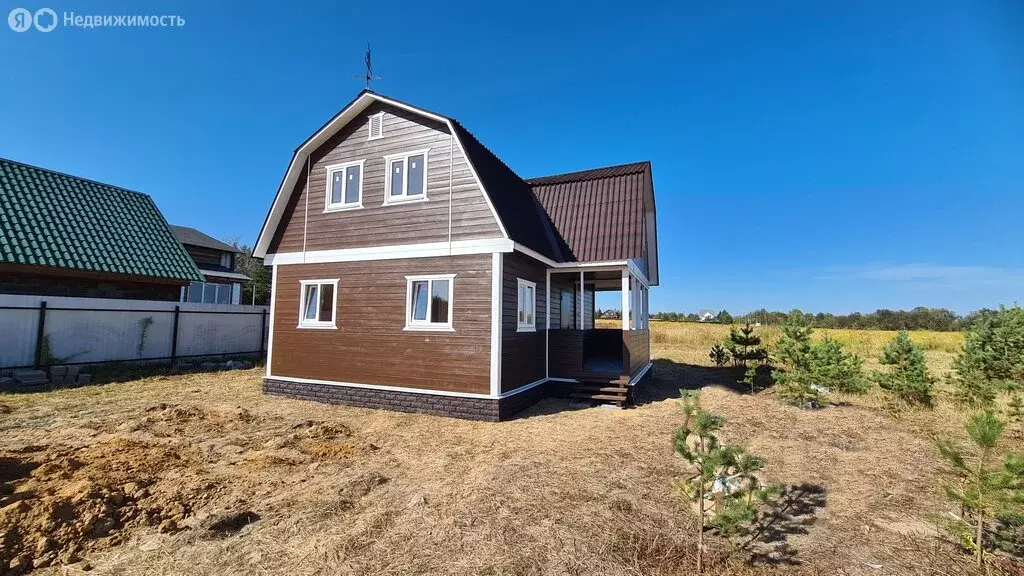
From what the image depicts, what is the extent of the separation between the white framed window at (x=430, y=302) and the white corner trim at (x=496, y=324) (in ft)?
3.23

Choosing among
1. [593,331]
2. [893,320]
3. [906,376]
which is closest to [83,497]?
[593,331]

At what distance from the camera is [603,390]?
10.6 m

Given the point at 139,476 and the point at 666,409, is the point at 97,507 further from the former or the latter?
the point at 666,409

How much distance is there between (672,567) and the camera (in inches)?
139

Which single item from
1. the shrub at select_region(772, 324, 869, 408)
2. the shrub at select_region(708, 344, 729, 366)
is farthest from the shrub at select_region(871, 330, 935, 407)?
the shrub at select_region(708, 344, 729, 366)

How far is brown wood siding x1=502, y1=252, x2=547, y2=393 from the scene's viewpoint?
919 cm

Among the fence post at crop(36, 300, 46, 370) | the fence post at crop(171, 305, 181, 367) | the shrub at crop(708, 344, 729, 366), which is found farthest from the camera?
the shrub at crop(708, 344, 729, 366)

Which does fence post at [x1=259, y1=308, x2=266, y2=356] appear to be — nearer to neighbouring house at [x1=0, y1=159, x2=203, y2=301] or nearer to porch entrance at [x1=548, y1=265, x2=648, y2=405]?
neighbouring house at [x1=0, y1=159, x2=203, y2=301]

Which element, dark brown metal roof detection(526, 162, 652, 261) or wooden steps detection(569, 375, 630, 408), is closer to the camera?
wooden steps detection(569, 375, 630, 408)

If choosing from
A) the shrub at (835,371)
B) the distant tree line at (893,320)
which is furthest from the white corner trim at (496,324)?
the distant tree line at (893,320)

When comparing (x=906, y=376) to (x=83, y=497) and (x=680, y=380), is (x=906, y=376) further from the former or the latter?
(x=83, y=497)

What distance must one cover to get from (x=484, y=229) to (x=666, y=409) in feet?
20.1

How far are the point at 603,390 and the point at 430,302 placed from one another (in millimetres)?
4836

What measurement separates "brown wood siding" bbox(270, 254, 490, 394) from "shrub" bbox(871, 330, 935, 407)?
10362 millimetres
